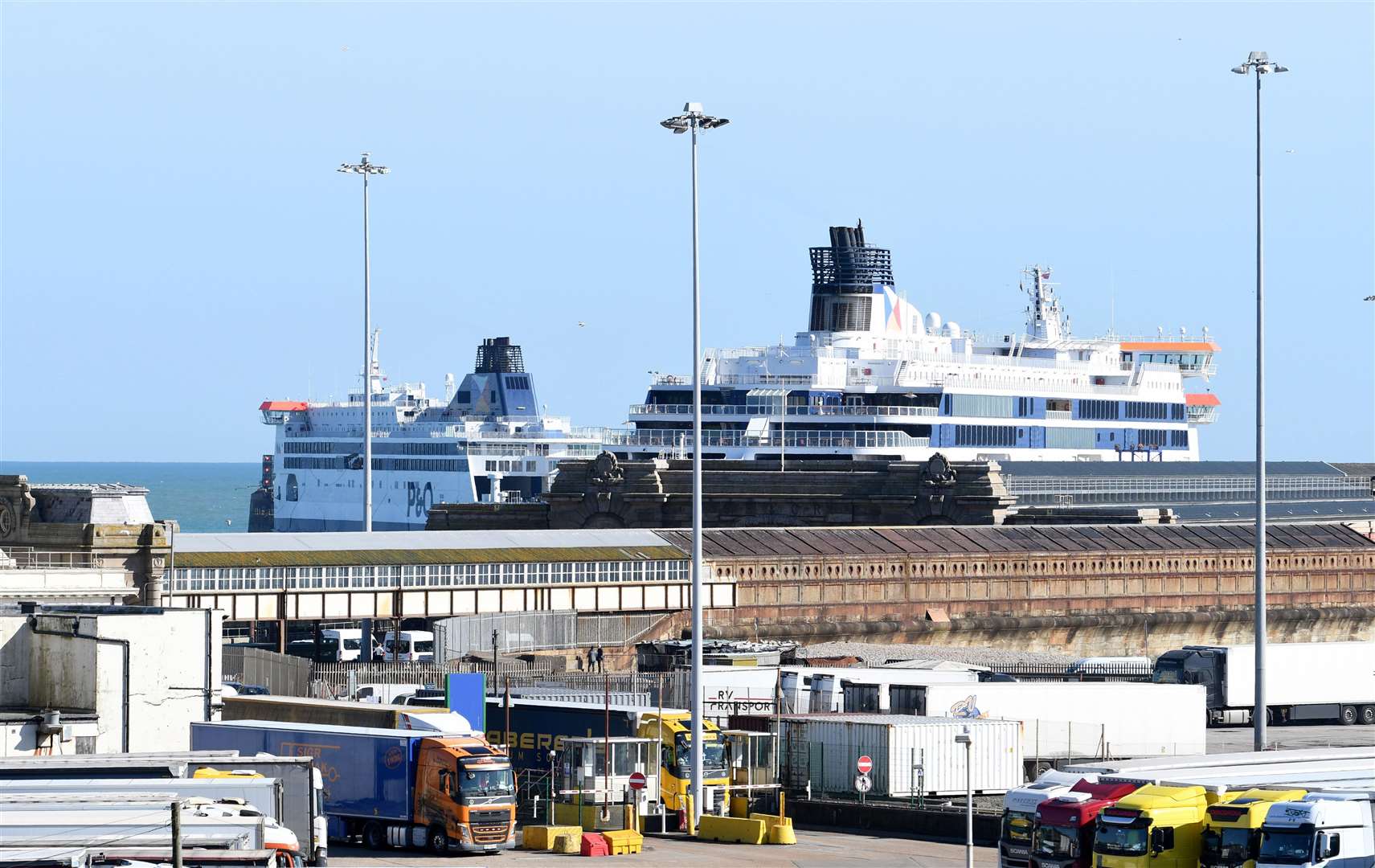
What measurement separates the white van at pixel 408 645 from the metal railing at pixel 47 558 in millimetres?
8376

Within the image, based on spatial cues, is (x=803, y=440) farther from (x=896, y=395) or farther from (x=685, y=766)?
(x=685, y=766)

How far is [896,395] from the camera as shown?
309 ft

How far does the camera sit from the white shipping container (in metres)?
38.2

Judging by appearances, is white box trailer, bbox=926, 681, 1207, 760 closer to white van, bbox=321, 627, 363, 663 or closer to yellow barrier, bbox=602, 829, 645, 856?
yellow barrier, bbox=602, 829, 645, 856

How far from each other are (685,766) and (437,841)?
A: 5221 millimetres

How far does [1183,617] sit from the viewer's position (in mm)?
76062

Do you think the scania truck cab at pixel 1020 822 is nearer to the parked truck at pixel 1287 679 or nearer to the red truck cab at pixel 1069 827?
the red truck cab at pixel 1069 827

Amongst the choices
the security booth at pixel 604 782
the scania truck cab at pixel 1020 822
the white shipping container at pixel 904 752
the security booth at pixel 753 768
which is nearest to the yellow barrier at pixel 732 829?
the security booth at pixel 604 782

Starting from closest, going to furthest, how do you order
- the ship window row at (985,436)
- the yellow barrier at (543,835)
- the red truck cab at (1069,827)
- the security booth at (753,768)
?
the red truck cab at (1069,827)
the yellow barrier at (543,835)
the security booth at (753,768)
the ship window row at (985,436)

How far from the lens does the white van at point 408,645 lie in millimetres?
55250

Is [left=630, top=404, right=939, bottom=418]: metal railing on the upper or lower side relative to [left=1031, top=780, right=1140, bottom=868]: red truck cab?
upper

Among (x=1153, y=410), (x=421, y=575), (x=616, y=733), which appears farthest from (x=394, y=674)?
(x=1153, y=410)

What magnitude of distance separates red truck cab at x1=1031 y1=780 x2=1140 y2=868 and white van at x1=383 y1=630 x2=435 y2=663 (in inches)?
1067

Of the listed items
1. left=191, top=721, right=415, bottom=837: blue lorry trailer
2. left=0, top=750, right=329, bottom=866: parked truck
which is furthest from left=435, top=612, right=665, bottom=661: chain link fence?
left=0, top=750, right=329, bottom=866: parked truck
